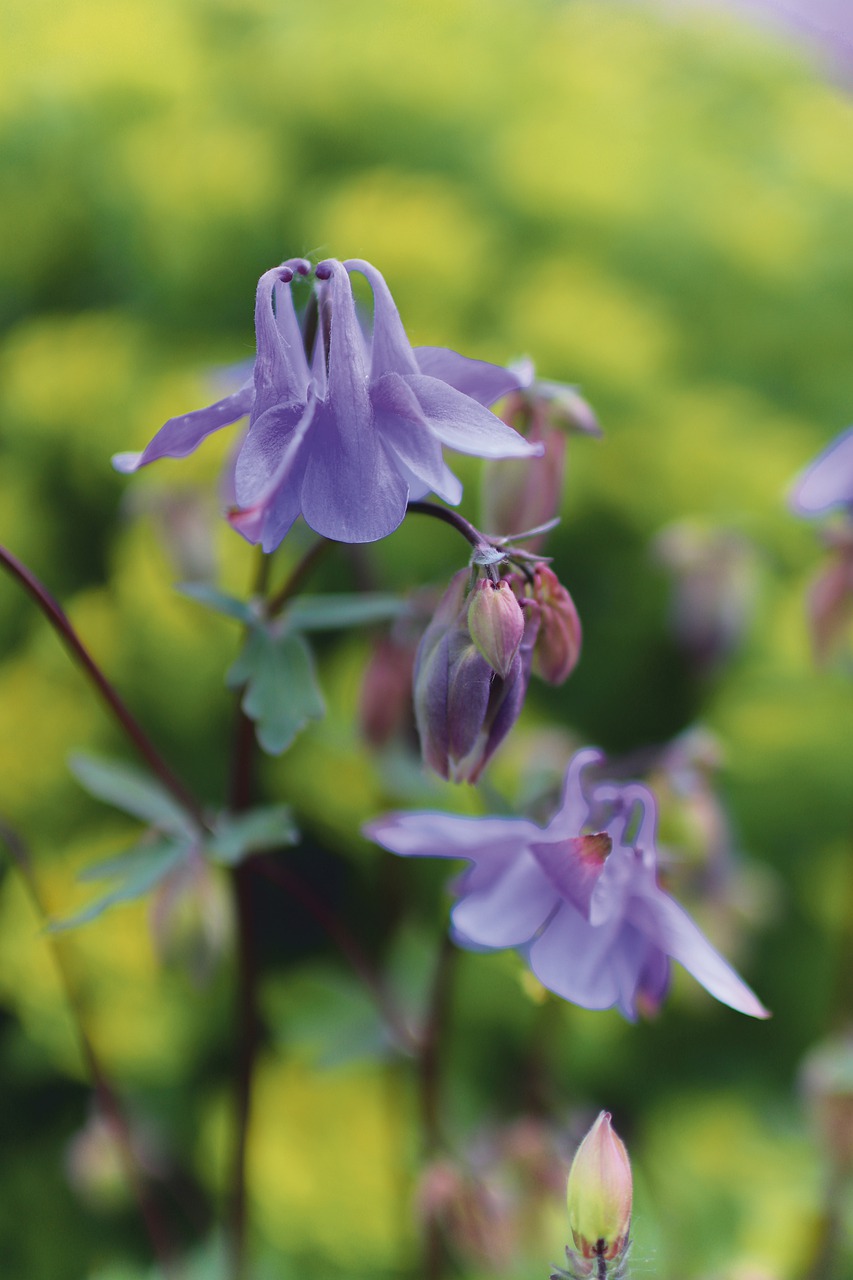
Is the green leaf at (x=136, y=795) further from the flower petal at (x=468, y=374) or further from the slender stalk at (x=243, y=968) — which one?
the flower petal at (x=468, y=374)

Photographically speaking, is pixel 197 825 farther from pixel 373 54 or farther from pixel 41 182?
pixel 373 54

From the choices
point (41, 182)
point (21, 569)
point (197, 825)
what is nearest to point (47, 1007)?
point (197, 825)

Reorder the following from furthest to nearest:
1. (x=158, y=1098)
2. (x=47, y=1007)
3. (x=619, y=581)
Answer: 1. (x=619, y=581)
2. (x=158, y=1098)
3. (x=47, y=1007)

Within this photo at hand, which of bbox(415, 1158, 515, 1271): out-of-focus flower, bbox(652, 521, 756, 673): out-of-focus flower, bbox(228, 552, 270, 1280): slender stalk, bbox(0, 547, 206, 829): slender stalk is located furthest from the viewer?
bbox(652, 521, 756, 673): out-of-focus flower

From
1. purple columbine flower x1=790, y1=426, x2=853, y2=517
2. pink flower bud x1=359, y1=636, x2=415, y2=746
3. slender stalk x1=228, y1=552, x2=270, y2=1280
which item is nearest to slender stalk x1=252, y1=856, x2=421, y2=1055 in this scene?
slender stalk x1=228, y1=552, x2=270, y2=1280

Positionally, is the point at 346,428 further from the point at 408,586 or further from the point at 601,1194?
the point at 408,586

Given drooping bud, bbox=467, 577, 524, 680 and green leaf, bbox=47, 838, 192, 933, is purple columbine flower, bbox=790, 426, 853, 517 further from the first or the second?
green leaf, bbox=47, 838, 192, 933

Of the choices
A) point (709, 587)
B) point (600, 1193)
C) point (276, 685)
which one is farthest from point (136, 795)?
point (709, 587)
